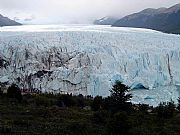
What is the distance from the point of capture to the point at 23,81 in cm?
3312

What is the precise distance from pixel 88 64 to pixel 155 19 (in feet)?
211

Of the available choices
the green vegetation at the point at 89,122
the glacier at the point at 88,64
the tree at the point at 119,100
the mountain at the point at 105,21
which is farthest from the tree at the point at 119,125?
the mountain at the point at 105,21

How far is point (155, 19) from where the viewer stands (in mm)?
95062

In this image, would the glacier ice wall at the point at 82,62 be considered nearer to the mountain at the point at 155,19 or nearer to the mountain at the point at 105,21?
the mountain at the point at 155,19

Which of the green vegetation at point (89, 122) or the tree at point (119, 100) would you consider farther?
the tree at point (119, 100)

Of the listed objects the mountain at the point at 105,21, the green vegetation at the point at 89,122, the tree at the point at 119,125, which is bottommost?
the mountain at the point at 105,21

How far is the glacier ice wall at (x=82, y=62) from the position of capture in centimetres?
3275

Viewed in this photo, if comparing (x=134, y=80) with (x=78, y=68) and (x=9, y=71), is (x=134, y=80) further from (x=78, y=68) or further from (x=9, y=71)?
(x=9, y=71)

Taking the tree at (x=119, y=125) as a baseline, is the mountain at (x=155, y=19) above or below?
below

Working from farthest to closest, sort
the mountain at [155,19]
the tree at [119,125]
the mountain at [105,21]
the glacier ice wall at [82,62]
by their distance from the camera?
1. the mountain at [105,21]
2. the mountain at [155,19]
3. the glacier ice wall at [82,62]
4. the tree at [119,125]

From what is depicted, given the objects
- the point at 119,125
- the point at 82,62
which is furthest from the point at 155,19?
the point at 119,125

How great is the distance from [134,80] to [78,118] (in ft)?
57.8

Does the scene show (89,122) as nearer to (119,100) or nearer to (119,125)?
(119,100)

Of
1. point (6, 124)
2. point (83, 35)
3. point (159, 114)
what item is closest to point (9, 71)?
point (83, 35)
